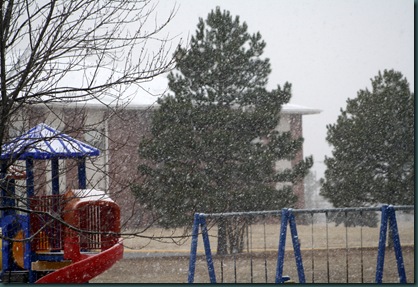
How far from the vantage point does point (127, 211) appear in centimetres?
2052

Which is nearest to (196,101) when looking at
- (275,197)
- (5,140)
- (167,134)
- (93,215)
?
(167,134)

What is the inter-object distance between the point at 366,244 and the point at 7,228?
440 inches

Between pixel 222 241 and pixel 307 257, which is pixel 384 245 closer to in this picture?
pixel 307 257

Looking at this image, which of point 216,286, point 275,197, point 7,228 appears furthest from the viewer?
point 275,197

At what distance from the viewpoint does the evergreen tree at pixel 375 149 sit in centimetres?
1623

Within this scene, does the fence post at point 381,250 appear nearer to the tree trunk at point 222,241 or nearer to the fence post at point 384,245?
the fence post at point 384,245

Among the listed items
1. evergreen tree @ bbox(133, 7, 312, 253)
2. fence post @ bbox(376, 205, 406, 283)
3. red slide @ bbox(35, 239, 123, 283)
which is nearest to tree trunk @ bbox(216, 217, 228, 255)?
evergreen tree @ bbox(133, 7, 312, 253)

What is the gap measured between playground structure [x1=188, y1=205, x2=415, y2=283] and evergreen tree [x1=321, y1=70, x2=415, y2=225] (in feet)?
1.78

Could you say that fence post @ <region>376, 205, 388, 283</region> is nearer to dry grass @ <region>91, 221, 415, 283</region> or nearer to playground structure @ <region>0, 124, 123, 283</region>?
dry grass @ <region>91, 221, 415, 283</region>

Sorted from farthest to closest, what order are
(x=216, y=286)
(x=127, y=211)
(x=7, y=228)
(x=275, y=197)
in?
1. (x=127, y=211)
2. (x=275, y=197)
3. (x=7, y=228)
4. (x=216, y=286)

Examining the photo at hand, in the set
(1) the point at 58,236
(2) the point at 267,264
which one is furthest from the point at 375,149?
(1) the point at 58,236

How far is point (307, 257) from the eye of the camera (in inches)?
617

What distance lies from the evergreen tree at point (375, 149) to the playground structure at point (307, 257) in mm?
544

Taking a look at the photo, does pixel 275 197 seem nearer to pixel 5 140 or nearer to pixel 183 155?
pixel 183 155
